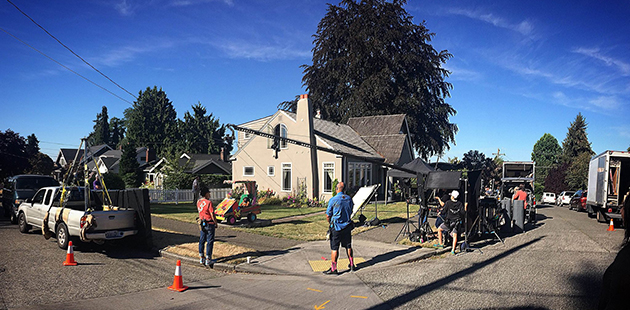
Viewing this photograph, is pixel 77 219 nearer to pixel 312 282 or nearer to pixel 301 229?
pixel 312 282

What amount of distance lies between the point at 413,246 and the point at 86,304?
802cm

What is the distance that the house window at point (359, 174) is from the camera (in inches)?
1008

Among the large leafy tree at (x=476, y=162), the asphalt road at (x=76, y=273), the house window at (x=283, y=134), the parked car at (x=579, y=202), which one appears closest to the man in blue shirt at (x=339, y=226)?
the asphalt road at (x=76, y=273)

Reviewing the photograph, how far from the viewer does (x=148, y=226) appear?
11.2 metres

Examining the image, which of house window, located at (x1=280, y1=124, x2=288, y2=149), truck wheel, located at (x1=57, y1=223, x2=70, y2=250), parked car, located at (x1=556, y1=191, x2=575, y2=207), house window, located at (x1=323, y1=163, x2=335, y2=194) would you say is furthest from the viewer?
parked car, located at (x1=556, y1=191, x2=575, y2=207)

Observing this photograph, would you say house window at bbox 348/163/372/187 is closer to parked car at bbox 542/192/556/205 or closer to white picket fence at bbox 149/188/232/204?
white picket fence at bbox 149/188/232/204

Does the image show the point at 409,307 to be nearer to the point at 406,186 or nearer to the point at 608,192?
the point at 406,186

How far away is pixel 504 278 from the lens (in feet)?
25.9

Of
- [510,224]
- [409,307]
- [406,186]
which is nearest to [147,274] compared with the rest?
[409,307]

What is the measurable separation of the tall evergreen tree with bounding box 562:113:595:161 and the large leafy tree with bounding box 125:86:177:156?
6454cm

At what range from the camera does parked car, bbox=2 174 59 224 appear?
1658cm

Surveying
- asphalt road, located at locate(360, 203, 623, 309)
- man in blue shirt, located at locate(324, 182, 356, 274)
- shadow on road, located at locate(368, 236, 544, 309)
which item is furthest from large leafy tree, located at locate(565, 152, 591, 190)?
man in blue shirt, located at locate(324, 182, 356, 274)

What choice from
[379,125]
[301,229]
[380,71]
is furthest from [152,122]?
[301,229]

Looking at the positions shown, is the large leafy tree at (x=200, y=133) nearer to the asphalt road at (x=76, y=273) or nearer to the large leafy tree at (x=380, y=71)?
the large leafy tree at (x=380, y=71)
